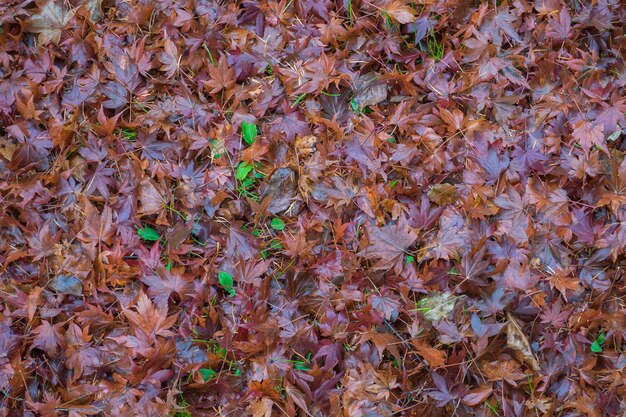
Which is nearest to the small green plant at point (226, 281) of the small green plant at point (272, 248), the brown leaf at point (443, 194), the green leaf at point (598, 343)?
the small green plant at point (272, 248)

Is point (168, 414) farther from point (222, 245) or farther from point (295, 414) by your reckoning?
point (222, 245)

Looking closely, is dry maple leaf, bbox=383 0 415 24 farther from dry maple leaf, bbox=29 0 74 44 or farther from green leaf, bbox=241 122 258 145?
dry maple leaf, bbox=29 0 74 44

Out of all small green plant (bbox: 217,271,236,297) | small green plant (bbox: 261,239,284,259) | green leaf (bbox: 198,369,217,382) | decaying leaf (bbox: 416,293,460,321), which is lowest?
green leaf (bbox: 198,369,217,382)

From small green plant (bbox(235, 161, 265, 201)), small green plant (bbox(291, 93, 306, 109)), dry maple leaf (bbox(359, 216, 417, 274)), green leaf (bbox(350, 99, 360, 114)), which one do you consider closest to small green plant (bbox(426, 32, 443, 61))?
green leaf (bbox(350, 99, 360, 114))

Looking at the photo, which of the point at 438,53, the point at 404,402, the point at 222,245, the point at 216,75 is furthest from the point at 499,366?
the point at 216,75

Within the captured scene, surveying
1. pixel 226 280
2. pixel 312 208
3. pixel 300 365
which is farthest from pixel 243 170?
pixel 300 365

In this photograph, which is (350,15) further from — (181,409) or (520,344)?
(181,409)

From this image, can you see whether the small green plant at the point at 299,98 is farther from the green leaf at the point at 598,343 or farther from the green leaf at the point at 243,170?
the green leaf at the point at 598,343
